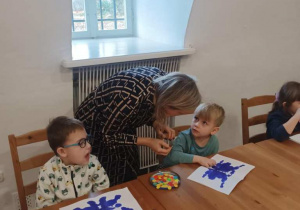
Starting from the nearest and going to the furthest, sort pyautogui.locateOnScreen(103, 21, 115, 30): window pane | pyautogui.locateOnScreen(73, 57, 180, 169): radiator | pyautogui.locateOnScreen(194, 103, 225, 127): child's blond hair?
1. pyautogui.locateOnScreen(194, 103, 225, 127): child's blond hair
2. pyautogui.locateOnScreen(73, 57, 180, 169): radiator
3. pyautogui.locateOnScreen(103, 21, 115, 30): window pane

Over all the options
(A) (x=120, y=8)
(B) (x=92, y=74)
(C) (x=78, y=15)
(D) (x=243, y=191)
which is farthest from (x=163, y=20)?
(D) (x=243, y=191)

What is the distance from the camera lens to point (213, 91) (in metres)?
2.50

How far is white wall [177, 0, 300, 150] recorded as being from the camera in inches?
89.7

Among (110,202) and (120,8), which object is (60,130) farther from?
(120,8)

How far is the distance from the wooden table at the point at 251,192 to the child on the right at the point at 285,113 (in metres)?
0.28

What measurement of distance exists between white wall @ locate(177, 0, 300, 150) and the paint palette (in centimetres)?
115

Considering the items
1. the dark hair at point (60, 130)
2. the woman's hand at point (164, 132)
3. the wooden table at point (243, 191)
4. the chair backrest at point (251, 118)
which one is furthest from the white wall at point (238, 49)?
the dark hair at point (60, 130)

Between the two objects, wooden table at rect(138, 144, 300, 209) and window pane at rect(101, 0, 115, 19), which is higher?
window pane at rect(101, 0, 115, 19)

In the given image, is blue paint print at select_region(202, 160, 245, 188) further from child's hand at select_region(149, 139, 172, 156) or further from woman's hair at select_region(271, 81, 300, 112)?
woman's hair at select_region(271, 81, 300, 112)

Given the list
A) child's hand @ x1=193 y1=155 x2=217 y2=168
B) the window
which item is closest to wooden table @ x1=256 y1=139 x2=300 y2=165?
child's hand @ x1=193 y1=155 x2=217 y2=168

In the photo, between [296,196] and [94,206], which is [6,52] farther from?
[296,196]

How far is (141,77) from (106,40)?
3.63 feet

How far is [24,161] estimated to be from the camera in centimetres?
140

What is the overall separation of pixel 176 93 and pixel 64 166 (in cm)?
60
